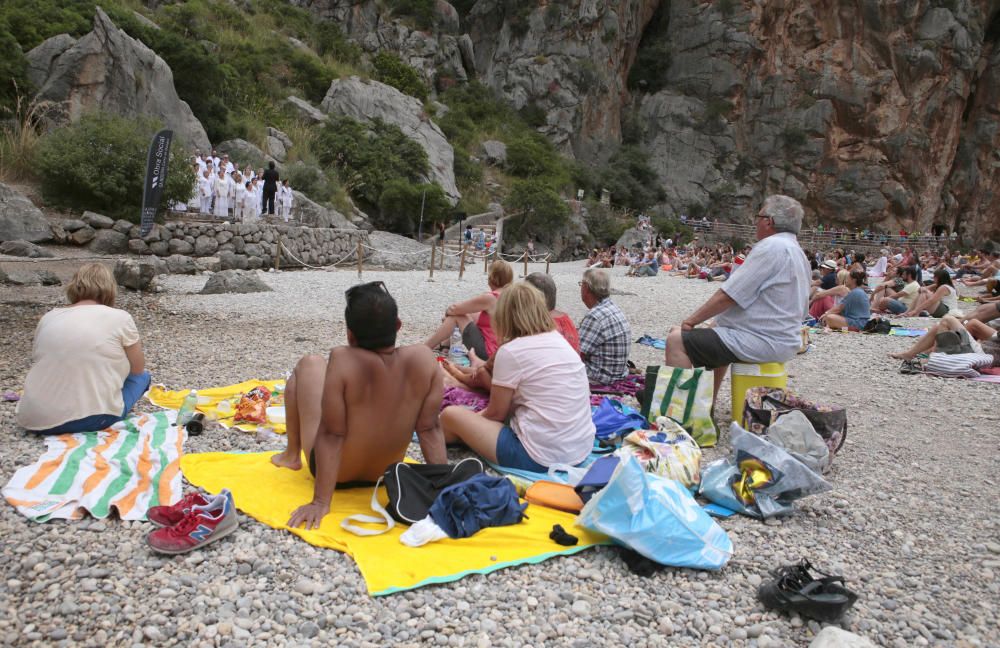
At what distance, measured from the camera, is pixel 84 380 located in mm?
3561

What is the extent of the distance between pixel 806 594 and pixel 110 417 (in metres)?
3.58

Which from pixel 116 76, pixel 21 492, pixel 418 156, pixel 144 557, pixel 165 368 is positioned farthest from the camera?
pixel 418 156

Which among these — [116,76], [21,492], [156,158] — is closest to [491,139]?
[116,76]

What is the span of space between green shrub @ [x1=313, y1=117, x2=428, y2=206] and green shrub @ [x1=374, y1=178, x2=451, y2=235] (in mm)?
522

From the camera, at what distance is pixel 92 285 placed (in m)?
3.74

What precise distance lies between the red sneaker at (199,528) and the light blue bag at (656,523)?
1.51 metres

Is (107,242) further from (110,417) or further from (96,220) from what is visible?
(110,417)

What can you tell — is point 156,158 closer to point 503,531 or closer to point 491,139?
point 503,531

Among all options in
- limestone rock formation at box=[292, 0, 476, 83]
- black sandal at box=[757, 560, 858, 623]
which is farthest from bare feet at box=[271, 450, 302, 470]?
limestone rock formation at box=[292, 0, 476, 83]

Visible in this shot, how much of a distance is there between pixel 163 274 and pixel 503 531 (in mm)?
12347

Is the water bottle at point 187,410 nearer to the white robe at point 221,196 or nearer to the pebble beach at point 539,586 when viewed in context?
the pebble beach at point 539,586

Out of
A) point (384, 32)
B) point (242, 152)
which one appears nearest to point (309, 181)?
point (242, 152)

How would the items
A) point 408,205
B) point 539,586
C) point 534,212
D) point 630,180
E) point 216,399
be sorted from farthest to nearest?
1. point 630,180
2. point 534,212
3. point 408,205
4. point 216,399
5. point 539,586

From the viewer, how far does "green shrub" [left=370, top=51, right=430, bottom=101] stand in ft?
116
